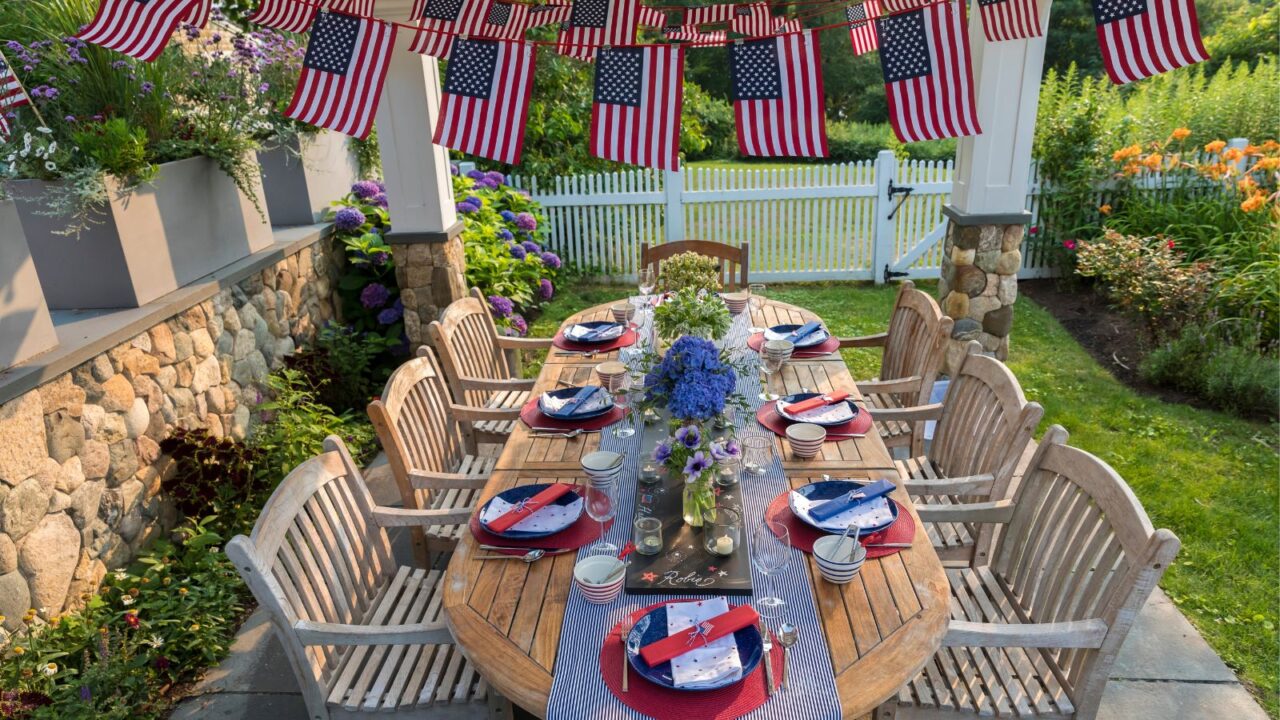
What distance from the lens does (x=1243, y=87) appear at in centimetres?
718

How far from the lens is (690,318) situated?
9.28 feet

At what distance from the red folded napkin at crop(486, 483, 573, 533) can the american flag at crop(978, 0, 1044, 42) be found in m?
2.87

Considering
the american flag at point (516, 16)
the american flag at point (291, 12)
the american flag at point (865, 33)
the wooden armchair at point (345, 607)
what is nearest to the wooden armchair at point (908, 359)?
the american flag at point (865, 33)

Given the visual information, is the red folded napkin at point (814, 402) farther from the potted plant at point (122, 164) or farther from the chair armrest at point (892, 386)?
the potted plant at point (122, 164)

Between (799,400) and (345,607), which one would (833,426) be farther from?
(345,607)

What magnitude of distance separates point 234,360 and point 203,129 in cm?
118

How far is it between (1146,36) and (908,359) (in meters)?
1.62

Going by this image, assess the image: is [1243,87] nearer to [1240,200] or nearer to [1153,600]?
[1240,200]

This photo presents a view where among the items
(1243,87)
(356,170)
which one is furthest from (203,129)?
(1243,87)

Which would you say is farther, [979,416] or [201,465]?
[201,465]

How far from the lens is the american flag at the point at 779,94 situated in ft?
10.6

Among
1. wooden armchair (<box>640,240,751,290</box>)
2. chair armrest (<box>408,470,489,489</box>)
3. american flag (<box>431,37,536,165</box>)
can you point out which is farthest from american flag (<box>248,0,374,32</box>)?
chair armrest (<box>408,470,489,489</box>)

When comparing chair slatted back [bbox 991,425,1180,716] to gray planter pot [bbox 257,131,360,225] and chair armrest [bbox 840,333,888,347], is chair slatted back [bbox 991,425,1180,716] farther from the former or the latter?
gray planter pot [bbox 257,131,360,225]

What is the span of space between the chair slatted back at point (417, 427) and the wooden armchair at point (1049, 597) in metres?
1.67
